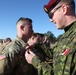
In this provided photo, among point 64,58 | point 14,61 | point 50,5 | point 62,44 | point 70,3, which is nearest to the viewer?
point 64,58

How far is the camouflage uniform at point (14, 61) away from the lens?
12.8 feet

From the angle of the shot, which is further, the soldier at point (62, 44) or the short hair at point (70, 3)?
the short hair at point (70, 3)

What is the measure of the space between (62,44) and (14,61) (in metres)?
1.49

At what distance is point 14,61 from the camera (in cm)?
400

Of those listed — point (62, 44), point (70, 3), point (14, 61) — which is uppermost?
point (70, 3)

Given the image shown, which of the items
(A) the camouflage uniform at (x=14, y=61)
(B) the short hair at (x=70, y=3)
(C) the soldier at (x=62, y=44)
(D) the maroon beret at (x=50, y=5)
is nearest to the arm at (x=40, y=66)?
(C) the soldier at (x=62, y=44)

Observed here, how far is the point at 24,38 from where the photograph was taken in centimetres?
446

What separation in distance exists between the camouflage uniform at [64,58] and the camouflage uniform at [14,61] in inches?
45.2

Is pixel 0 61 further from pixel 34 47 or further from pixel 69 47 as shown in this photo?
pixel 69 47

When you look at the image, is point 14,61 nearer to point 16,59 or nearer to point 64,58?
point 16,59

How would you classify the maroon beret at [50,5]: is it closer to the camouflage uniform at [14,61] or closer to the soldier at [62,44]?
the soldier at [62,44]

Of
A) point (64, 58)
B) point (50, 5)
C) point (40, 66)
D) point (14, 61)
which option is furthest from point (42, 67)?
point (14, 61)

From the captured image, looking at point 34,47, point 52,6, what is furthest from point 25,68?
point 52,6

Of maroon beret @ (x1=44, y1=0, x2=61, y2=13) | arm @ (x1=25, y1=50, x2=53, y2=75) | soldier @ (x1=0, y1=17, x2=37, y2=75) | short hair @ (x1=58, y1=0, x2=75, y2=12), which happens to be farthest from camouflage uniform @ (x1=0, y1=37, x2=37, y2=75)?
short hair @ (x1=58, y1=0, x2=75, y2=12)
